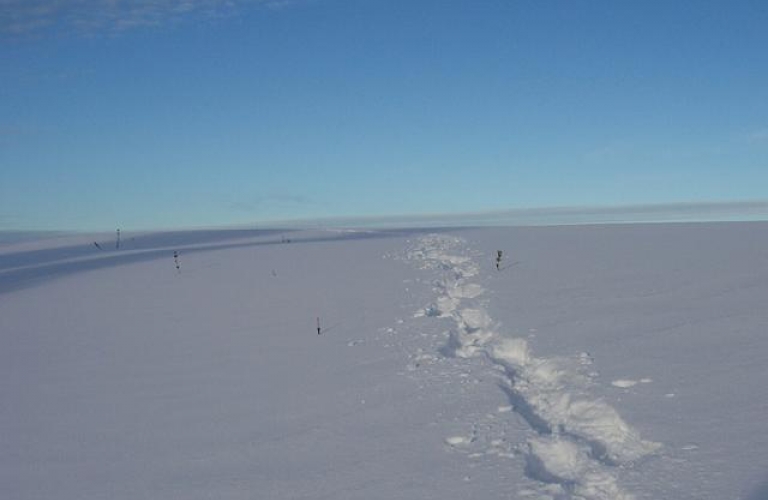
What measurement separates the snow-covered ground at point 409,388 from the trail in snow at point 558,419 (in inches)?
0.5

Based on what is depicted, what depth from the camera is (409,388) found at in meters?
4.49

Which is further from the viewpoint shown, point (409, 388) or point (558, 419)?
point (409, 388)

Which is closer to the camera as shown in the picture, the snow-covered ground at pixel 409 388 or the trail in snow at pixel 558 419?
the trail in snow at pixel 558 419

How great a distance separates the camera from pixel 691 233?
1402 centimetres

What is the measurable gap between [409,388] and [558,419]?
1116mm

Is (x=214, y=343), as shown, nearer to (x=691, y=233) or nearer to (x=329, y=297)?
(x=329, y=297)

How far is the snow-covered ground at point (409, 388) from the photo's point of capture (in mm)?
3141

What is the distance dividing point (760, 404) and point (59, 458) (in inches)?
152

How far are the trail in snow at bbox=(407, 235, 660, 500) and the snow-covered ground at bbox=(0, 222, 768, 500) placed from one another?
0.01m

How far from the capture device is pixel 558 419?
3734 millimetres

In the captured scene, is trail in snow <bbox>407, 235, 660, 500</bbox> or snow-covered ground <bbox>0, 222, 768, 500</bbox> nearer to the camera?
trail in snow <bbox>407, 235, 660, 500</bbox>

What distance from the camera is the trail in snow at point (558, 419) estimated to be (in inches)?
118

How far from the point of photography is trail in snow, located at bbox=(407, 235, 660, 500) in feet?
9.80

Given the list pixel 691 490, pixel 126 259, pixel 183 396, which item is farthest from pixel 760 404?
pixel 126 259
